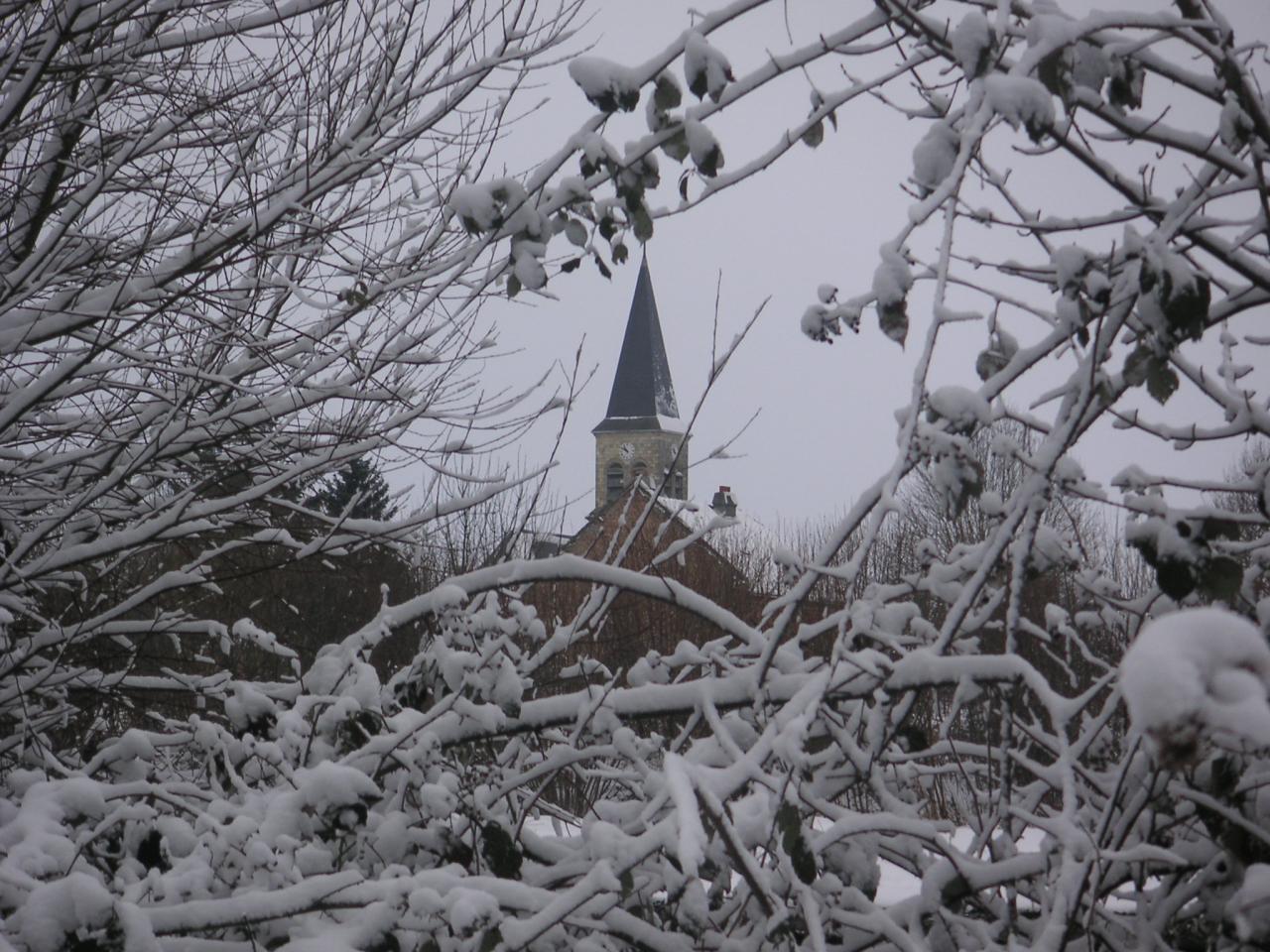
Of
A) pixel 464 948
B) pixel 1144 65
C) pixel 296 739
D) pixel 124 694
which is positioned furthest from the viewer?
pixel 124 694

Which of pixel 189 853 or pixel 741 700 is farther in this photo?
pixel 189 853

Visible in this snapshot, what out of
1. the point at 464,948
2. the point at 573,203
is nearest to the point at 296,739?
the point at 464,948

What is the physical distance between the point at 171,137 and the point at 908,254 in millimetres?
3237

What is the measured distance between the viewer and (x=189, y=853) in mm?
1905

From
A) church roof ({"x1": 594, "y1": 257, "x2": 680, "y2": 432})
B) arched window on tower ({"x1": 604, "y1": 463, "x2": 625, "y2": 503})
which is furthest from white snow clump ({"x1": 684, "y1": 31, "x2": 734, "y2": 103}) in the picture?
arched window on tower ({"x1": 604, "y1": 463, "x2": 625, "y2": 503})

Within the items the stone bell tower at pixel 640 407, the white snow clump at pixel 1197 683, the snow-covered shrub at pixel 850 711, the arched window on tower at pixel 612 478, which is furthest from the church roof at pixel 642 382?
the white snow clump at pixel 1197 683

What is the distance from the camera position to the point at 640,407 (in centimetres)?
4478

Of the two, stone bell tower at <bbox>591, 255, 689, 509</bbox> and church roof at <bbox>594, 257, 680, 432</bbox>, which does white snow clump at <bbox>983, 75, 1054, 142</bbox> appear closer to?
stone bell tower at <bbox>591, 255, 689, 509</bbox>

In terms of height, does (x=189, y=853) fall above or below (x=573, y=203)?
below

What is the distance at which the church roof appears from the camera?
139 feet

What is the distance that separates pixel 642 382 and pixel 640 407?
1092 mm

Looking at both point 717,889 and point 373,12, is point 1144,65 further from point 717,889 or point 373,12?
point 373,12

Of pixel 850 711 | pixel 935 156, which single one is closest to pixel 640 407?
pixel 850 711

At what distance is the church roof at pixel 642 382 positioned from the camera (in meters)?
42.2
